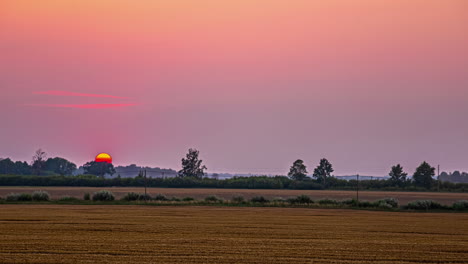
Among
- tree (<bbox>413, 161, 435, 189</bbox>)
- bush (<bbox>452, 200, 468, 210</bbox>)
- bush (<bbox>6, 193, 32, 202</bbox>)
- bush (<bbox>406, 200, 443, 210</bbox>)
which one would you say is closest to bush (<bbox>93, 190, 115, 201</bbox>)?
bush (<bbox>6, 193, 32, 202</bbox>)

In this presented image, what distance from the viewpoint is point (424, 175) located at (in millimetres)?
114750

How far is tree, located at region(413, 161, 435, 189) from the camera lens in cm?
11412

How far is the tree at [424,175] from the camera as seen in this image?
11412 centimetres

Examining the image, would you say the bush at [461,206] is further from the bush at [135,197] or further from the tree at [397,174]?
the tree at [397,174]

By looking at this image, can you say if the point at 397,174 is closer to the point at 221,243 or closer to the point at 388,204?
the point at 388,204

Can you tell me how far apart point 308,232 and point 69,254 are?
1197cm

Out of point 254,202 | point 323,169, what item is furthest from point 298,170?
point 254,202

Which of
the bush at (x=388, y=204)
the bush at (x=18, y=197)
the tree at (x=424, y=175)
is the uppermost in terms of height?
the tree at (x=424, y=175)

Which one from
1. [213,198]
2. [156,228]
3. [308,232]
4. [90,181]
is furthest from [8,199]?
[90,181]

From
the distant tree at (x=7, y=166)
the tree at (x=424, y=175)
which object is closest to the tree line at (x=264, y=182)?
the tree at (x=424, y=175)

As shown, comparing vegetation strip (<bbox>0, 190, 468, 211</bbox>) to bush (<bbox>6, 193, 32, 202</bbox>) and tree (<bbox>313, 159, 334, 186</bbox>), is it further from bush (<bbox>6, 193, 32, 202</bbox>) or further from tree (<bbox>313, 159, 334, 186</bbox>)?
tree (<bbox>313, 159, 334, 186</bbox>)

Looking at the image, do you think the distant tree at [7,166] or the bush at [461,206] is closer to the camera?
the bush at [461,206]

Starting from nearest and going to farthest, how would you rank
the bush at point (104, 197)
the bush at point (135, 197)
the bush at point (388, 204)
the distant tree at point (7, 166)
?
the bush at point (388, 204)
the bush at point (104, 197)
the bush at point (135, 197)
the distant tree at point (7, 166)

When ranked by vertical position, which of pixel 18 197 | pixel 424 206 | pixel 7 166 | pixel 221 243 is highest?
pixel 7 166
